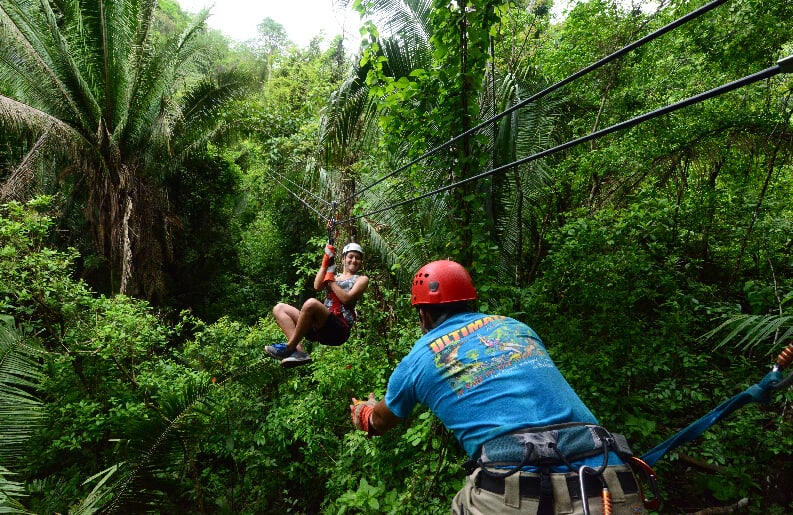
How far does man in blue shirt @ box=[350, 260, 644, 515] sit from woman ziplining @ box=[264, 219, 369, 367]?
7.98ft

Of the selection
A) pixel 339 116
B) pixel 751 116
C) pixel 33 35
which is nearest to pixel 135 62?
pixel 33 35

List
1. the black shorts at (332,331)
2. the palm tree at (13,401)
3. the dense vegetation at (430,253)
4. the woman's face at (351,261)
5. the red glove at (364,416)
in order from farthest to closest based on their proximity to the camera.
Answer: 1. the woman's face at (351,261)
2. the black shorts at (332,331)
3. the palm tree at (13,401)
4. the dense vegetation at (430,253)
5. the red glove at (364,416)

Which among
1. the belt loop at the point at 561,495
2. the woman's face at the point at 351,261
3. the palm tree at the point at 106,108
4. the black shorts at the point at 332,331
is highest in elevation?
the palm tree at the point at 106,108

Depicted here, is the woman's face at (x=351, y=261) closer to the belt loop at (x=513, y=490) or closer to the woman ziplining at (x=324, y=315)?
the woman ziplining at (x=324, y=315)

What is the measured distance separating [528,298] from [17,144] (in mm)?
11554

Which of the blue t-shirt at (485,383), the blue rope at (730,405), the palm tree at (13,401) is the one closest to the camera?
the blue rope at (730,405)

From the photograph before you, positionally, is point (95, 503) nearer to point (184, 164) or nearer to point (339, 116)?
point (339, 116)

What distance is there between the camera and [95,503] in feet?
11.6

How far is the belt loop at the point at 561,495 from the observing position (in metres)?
1.66

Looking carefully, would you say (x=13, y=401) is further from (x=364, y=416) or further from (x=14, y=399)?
(x=364, y=416)

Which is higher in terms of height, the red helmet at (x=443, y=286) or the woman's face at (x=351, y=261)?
the woman's face at (x=351, y=261)

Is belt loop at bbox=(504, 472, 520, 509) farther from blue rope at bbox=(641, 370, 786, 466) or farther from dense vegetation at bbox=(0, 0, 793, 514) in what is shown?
dense vegetation at bbox=(0, 0, 793, 514)

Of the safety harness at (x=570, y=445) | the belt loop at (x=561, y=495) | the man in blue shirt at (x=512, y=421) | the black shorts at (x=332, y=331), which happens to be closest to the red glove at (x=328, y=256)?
the black shorts at (x=332, y=331)

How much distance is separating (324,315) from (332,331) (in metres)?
0.25
